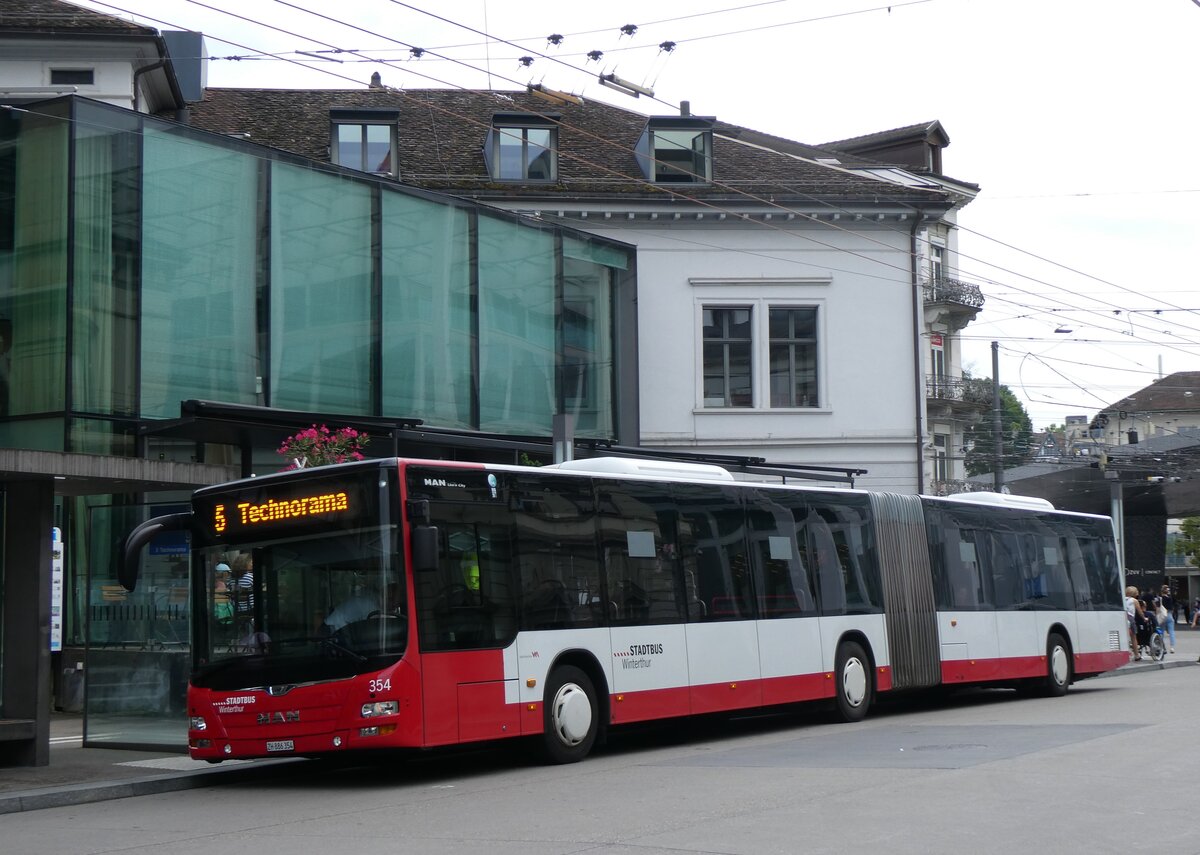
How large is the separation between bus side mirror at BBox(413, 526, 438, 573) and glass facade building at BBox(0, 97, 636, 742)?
164 inches

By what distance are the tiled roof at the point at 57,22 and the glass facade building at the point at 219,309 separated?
518cm

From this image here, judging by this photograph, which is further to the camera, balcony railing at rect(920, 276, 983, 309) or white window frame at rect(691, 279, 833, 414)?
balcony railing at rect(920, 276, 983, 309)

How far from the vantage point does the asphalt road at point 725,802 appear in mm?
9023

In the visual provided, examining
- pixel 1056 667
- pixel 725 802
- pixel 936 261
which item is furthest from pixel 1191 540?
pixel 725 802

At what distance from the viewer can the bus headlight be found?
12453 millimetres

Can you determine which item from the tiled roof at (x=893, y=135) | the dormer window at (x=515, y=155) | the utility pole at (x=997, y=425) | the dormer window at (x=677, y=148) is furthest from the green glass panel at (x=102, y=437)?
the tiled roof at (x=893, y=135)

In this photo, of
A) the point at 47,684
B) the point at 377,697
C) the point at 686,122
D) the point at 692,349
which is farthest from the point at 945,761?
the point at 686,122

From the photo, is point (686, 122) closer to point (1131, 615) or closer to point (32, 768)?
point (1131, 615)

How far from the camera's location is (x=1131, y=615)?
33.8 metres

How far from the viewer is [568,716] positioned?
565 inches

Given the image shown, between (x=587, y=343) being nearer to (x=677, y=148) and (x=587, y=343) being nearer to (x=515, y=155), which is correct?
(x=515, y=155)

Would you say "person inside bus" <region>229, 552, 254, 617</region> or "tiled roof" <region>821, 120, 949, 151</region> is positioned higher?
"tiled roof" <region>821, 120, 949, 151</region>

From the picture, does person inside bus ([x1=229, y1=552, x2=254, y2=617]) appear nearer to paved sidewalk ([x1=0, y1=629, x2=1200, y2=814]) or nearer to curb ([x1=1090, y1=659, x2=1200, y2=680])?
paved sidewalk ([x1=0, y1=629, x2=1200, y2=814])

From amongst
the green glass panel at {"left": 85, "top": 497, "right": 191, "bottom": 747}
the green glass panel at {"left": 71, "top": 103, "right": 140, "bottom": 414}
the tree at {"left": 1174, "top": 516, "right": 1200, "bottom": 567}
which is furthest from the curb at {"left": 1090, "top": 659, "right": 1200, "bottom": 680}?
the tree at {"left": 1174, "top": 516, "right": 1200, "bottom": 567}
